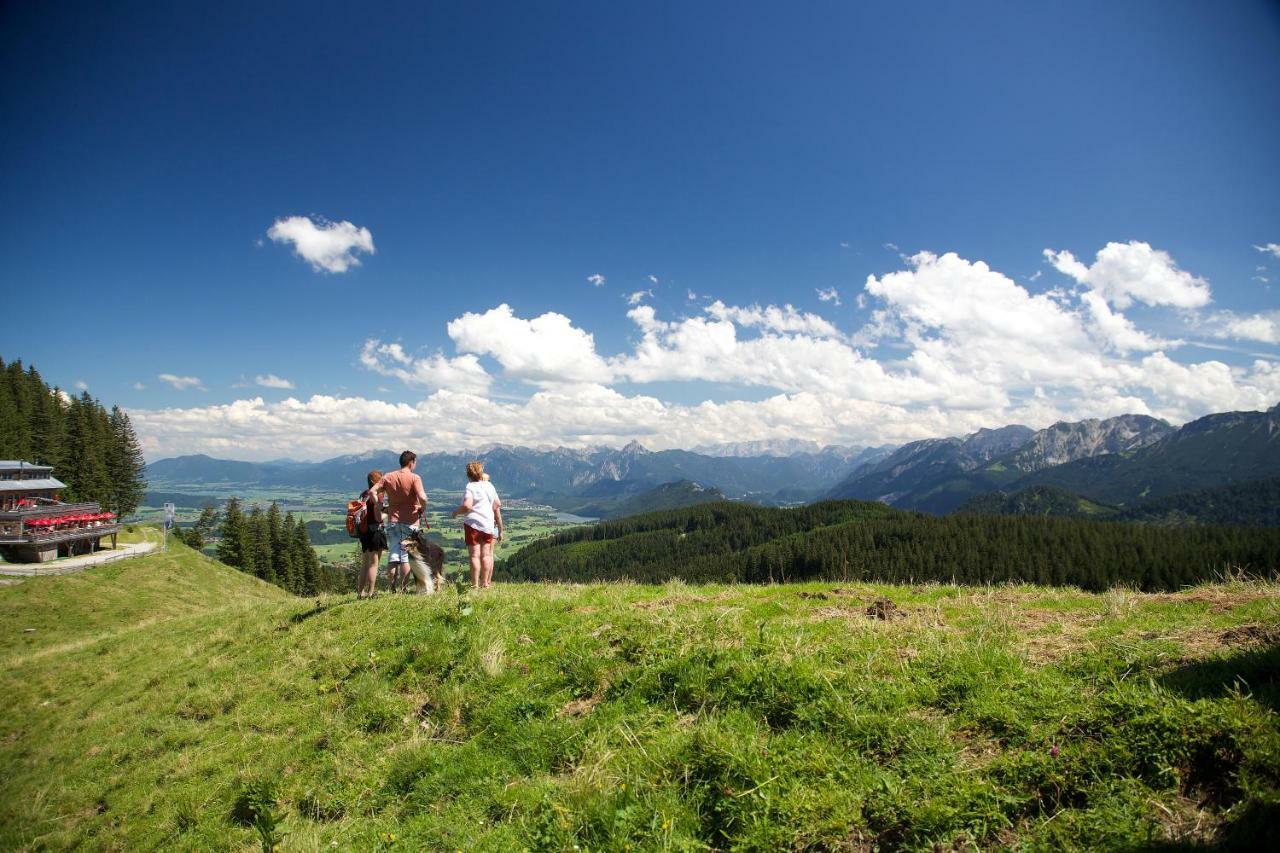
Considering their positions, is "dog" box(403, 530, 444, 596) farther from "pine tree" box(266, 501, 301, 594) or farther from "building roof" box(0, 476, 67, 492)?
"pine tree" box(266, 501, 301, 594)

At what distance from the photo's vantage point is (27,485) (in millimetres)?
55938

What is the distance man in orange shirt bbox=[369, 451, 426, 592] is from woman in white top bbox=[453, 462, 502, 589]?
4.25 feet

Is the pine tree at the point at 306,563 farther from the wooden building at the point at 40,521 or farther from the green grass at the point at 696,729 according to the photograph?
the green grass at the point at 696,729

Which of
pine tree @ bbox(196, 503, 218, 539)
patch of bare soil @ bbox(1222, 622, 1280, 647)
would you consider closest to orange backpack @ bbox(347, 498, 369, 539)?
patch of bare soil @ bbox(1222, 622, 1280, 647)

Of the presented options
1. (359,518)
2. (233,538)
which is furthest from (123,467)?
(359,518)

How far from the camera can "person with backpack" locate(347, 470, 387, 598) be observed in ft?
47.6

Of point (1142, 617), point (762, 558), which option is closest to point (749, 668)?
point (1142, 617)

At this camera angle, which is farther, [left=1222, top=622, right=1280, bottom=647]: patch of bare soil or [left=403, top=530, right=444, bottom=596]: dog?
[left=403, top=530, right=444, bottom=596]: dog

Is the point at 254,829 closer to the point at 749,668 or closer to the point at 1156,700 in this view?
the point at 749,668

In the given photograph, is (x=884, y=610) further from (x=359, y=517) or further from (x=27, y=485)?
(x=27, y=485)

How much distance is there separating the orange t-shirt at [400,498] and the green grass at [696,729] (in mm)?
2358

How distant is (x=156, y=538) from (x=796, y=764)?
89.8 meters

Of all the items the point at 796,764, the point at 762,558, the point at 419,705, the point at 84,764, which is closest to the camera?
the point at 796,764

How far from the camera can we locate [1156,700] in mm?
5117
